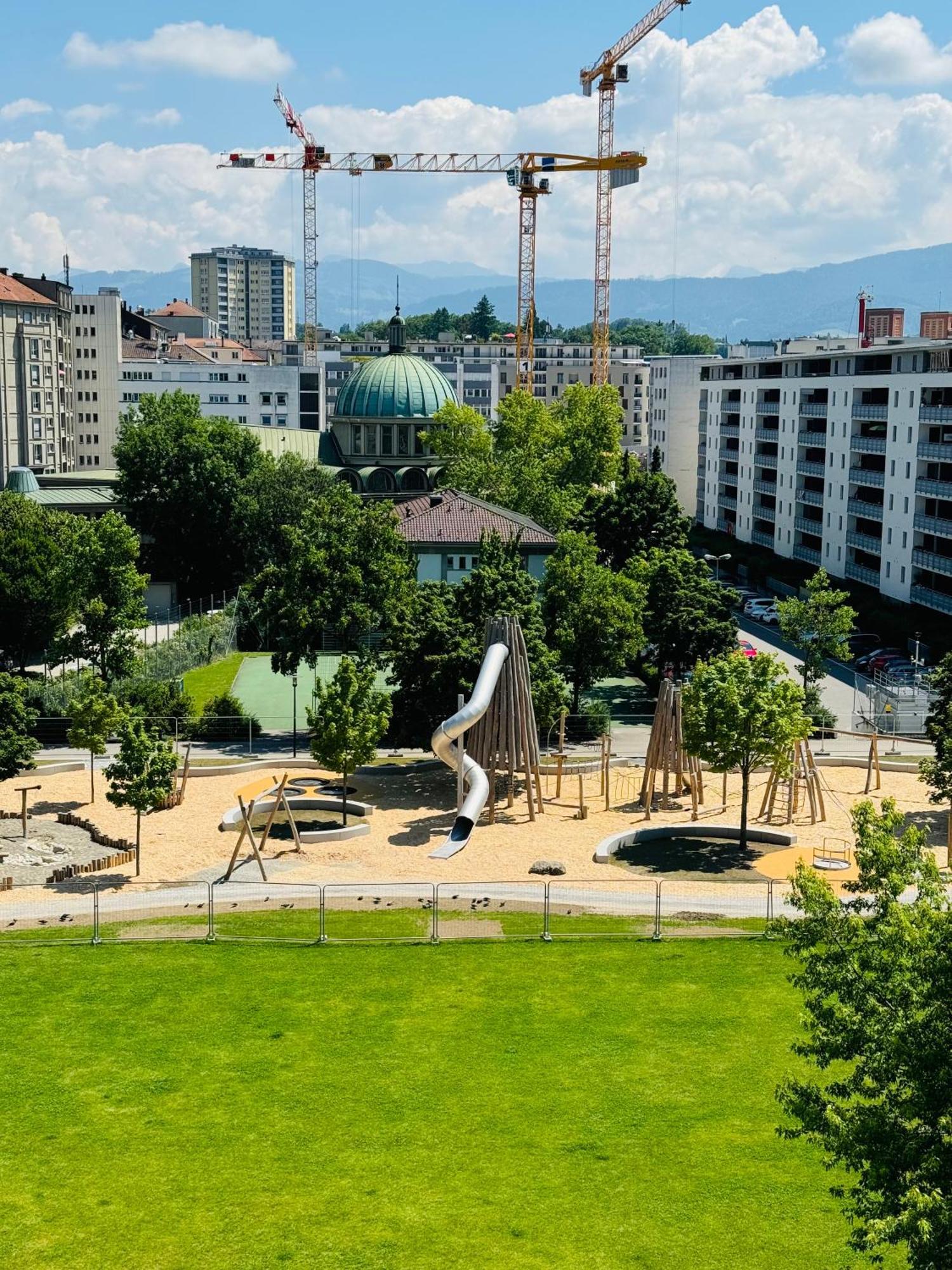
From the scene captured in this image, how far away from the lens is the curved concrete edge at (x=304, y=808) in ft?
201

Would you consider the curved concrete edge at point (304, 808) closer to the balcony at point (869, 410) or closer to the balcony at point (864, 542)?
the balcony at point (864, 542)

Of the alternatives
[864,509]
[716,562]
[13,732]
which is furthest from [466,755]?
[716,562]

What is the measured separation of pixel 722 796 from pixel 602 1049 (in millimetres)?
29839

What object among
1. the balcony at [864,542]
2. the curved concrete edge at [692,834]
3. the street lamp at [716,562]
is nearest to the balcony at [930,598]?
the balcony at [864,542]

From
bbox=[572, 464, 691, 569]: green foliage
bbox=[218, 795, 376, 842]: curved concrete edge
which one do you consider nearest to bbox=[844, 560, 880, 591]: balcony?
bbox=[572, 464, 691, 569]: green foliage

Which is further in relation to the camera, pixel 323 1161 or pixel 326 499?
pixel 326 499

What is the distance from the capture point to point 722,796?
2660 inches

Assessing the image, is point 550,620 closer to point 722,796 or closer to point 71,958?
point 722,796

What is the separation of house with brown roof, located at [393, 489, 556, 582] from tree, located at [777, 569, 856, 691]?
18957 millimetres

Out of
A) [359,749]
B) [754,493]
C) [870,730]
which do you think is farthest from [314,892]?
[754,493]

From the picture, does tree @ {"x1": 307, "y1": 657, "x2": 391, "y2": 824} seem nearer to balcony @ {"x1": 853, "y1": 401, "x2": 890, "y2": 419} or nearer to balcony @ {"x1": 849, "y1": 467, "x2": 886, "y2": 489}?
balcony @ {"x1": 849, "y1": 467, "x2": 886, "y2": 489}

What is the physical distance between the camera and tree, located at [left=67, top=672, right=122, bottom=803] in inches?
2544

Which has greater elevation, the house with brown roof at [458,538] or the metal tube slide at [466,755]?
the house with brown roof at [458,538]

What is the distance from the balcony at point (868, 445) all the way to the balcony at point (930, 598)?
13.7 metres
